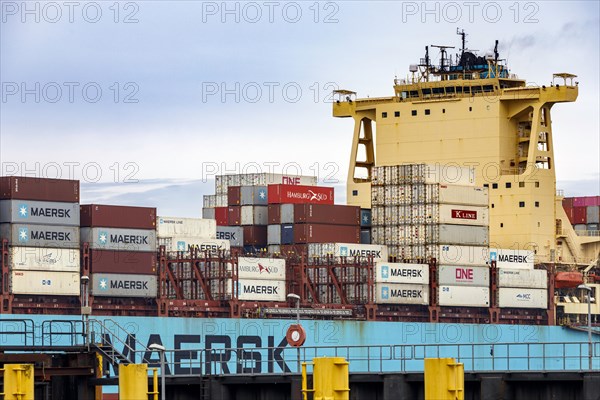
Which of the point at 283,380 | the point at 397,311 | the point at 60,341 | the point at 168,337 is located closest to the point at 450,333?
the point at 397,311

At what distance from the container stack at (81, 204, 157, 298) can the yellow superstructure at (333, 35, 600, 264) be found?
28.2 metres

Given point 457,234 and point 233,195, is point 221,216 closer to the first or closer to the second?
point 233,195

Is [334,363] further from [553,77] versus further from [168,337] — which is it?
[553,77]

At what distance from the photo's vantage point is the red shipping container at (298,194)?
93188 mm

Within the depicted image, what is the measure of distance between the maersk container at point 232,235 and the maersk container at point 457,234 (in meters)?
11.0

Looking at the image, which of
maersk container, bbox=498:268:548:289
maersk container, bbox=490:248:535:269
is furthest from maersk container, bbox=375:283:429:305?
maersk container, bbox=490:248:535:269

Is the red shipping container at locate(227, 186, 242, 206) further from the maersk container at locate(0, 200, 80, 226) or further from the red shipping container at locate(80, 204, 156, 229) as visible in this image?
the maersk container at locate(0, 200, 80, 226)

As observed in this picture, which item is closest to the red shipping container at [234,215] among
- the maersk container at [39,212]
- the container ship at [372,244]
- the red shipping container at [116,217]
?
the container ship at [372,244]

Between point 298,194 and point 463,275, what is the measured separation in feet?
36.1

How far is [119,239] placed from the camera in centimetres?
7856

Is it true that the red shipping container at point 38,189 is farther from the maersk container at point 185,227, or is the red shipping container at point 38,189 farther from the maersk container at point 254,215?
the maersk container at point 254,215

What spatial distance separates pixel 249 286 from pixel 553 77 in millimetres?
29374

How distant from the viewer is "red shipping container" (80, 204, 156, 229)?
3078 inches

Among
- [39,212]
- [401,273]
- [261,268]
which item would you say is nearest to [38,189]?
[39,212]
